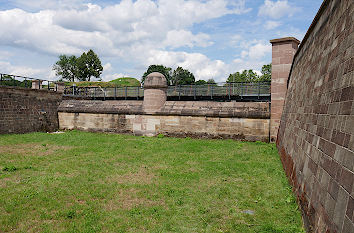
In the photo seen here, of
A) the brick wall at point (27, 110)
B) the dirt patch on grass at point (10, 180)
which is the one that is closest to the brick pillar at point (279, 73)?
the dirt patch on grass at point (10, 180)

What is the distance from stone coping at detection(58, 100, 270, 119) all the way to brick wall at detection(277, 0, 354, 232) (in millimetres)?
7039

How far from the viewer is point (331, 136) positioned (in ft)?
9.22

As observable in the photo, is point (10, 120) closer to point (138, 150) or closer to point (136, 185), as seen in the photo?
point (138, 150)

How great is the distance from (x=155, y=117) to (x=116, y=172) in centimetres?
708

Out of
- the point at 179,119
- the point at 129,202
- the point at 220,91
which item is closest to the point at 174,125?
the point at 179,119

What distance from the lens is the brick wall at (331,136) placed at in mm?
2252

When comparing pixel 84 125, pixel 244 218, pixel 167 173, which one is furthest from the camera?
pixel 84 125

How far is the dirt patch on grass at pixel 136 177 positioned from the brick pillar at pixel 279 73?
274 inches

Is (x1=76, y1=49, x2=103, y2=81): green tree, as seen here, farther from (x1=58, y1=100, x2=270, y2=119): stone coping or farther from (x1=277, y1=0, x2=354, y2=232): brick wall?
(x1=277, y1=0, x2=354, y2=232): brick wall

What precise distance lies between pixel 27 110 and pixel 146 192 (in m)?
14.0

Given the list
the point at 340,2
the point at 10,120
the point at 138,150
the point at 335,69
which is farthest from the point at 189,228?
the point at 10,120

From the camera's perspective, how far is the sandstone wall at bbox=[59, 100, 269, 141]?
11.4 m

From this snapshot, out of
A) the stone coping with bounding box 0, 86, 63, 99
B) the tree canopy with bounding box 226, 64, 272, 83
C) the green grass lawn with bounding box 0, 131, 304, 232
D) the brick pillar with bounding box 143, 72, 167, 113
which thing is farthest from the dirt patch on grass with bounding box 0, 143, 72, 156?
the tree canopy with bounding box 226, 64, 272, 83

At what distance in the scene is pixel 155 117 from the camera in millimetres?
13477
